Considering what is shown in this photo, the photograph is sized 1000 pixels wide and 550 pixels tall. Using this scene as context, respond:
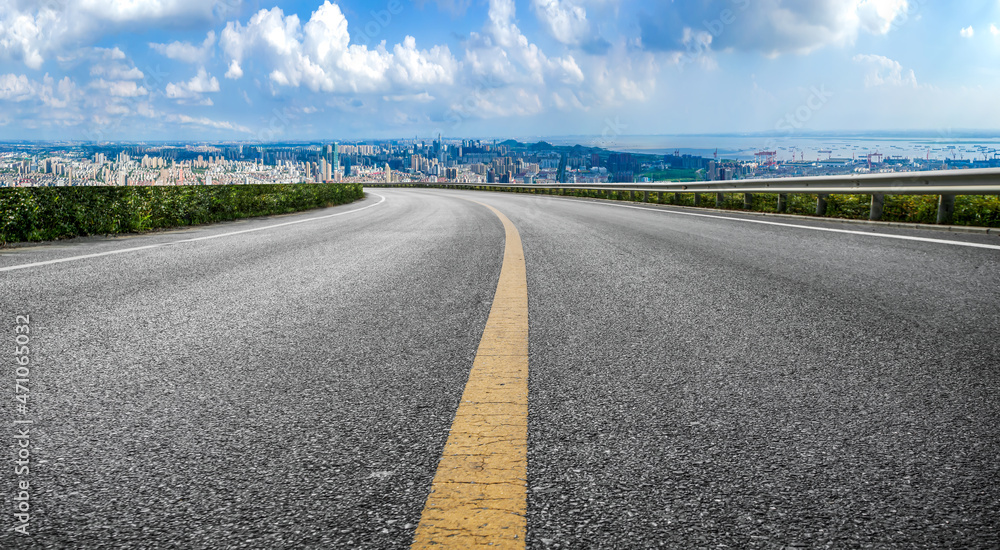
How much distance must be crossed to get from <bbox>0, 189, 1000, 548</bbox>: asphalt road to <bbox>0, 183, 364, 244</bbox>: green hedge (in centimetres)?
502

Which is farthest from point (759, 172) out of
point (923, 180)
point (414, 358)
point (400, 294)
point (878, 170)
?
point (414, 358)

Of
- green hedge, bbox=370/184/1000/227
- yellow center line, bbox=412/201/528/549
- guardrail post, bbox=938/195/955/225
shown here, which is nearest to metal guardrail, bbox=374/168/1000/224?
guardrail post, bbox=938/195/955/225

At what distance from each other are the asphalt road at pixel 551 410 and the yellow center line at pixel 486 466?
0.13 feet

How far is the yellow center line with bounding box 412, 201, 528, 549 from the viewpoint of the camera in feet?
3.94

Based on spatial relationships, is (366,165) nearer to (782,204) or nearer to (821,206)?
(782,204)

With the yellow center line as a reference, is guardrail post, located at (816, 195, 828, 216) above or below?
above

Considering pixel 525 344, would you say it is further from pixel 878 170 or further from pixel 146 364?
pixel 878 170

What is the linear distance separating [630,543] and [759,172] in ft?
54.1

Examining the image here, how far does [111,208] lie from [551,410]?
10129 mm

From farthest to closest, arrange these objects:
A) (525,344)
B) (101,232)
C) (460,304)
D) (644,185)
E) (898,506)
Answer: (644,185) → (101,232) → (460,304) → (525,344) → (898,506)

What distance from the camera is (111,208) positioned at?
31.2 ft

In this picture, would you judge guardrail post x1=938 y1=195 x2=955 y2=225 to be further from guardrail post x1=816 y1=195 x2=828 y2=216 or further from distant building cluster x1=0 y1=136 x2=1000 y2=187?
guardrail post x1=816 y1=195 x2=828 y2=216

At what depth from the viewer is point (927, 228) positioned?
834 cm

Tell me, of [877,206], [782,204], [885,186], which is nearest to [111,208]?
[885,186]
